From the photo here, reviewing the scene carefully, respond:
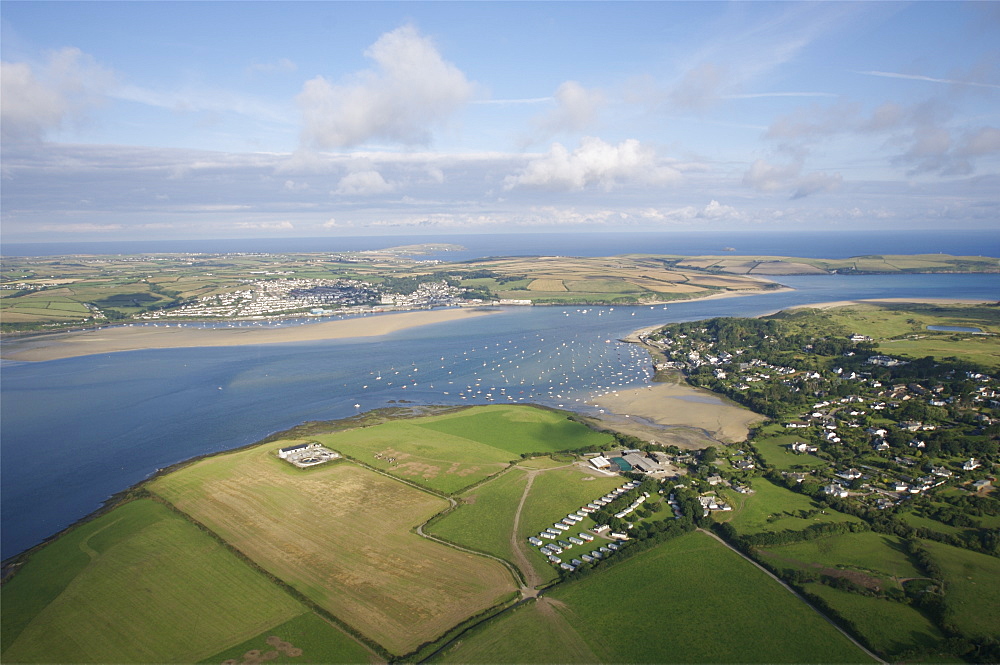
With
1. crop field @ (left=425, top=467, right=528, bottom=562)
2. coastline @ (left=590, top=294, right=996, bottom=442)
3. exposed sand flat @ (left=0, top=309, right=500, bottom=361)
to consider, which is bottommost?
crop field @ (left=425, top=467, right=528, bottom=562)

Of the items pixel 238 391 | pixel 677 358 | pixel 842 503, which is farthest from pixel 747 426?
pixel 238 391

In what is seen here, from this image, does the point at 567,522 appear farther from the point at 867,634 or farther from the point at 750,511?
the point at 867,634

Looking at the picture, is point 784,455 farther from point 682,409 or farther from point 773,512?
point 682,409

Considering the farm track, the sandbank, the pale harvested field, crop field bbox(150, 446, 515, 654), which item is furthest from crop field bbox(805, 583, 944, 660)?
the pale harvested field

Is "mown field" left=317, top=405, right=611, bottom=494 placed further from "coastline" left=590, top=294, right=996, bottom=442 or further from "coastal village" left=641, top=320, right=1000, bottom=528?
"coastal village" left=641, top=320, right=1000, bottom=528

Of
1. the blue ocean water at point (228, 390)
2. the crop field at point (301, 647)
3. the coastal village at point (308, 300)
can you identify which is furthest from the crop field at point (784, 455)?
the coastal village at point (308, 300)

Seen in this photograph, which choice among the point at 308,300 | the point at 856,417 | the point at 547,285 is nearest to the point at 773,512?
the point at 856,417
